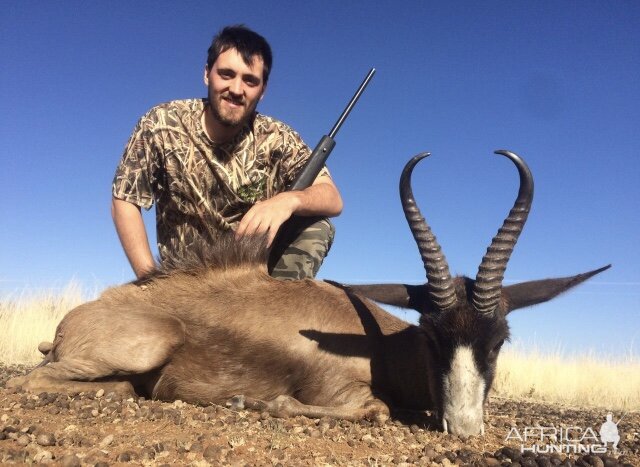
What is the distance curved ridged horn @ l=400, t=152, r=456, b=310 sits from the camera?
4.64 metres

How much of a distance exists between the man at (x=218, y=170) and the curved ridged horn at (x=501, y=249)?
6.98 feet

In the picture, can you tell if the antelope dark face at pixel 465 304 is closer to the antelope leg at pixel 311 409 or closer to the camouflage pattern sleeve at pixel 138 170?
the antelope leg at pixel 311 409

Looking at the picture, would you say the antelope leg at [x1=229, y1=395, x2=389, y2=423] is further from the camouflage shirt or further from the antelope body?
the camouflage shirt

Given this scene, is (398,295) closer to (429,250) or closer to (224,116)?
(429,250)

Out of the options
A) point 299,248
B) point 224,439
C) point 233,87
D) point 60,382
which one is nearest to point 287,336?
point 224,439

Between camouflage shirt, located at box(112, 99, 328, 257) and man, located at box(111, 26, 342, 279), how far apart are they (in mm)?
11

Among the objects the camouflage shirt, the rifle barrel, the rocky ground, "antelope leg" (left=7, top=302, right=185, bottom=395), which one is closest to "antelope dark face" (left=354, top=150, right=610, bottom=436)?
the rocky ground

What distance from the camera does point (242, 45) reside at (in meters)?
6.53

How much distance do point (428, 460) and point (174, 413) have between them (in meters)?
1.80

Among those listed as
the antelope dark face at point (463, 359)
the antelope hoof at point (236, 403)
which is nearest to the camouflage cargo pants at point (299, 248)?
→ the antelope hoof at point (236, 403)

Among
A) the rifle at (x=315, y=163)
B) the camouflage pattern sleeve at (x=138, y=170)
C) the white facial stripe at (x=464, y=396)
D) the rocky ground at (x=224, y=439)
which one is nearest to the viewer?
the rocky ground at (x=224, y=439)

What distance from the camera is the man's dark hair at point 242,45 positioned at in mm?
6527

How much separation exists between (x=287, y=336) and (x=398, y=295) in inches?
40.1

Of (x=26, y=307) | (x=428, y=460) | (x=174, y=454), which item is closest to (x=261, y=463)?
(x=174, y=454)
